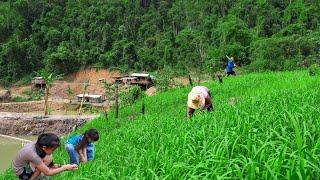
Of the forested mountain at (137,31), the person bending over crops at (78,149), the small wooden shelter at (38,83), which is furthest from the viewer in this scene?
the forested mountain at (137,31)

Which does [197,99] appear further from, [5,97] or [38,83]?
[38,83]

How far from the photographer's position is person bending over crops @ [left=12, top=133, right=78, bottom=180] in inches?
218

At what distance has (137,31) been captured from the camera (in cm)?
5684

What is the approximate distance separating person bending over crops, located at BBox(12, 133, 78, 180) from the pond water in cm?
1376

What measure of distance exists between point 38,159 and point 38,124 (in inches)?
942

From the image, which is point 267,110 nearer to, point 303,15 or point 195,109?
point 195,109

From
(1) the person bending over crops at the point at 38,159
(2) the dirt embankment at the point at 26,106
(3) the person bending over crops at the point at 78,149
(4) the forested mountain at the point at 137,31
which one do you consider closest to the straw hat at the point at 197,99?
(3) the person bending over crops at the point at 78,149

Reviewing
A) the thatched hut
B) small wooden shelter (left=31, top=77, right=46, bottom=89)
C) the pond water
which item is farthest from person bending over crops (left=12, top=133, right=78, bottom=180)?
small wooden shelter (left=31, top=77, right=46, bottom=89)

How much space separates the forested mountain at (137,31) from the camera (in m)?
45.5

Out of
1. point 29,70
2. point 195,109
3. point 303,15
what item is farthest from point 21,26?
point 195,109

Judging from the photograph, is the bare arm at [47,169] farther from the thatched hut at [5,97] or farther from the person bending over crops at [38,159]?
the thatched hut at [5,97]

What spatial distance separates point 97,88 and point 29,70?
14.1 meters

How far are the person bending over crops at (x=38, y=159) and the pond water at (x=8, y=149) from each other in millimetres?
13760

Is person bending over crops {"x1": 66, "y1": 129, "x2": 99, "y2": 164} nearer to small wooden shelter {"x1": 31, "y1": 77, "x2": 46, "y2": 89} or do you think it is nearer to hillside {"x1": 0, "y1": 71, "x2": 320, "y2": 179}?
hillside {"x1": 0, "y1": 71, "x2": 320, "y2": 179}
